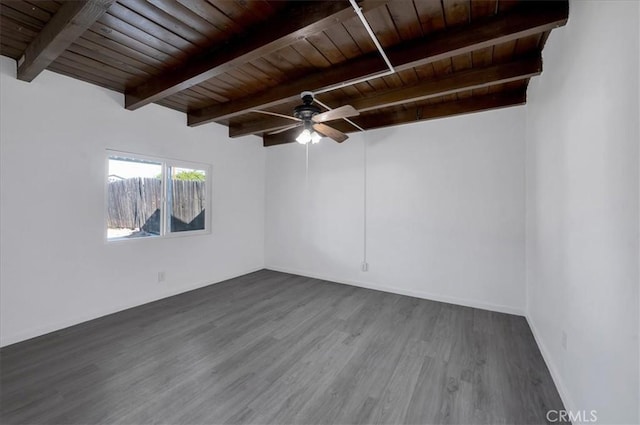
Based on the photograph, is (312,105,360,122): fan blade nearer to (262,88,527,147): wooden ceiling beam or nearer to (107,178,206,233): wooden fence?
(262,88,527,147): wooden ceiling beam

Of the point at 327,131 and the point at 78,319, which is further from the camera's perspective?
the point at 327,131

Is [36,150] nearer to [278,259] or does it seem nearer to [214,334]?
[214,334]

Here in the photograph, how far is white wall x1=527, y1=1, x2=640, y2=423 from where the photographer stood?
3.62ft

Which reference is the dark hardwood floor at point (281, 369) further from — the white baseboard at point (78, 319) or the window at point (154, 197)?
the window at point (154, 197)

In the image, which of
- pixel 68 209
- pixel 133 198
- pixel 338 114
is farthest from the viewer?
pixel 133 198

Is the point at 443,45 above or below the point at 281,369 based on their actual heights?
above

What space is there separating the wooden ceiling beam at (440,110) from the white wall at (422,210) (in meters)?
0.14

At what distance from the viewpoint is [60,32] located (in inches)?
75.5

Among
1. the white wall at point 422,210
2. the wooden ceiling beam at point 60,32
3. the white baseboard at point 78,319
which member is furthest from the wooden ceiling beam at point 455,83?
the white baseboard at point 78,319

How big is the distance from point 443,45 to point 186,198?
4.01 metres

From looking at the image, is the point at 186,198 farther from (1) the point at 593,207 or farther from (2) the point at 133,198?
(1) the point at 593,207

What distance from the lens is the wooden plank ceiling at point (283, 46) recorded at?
184 cm

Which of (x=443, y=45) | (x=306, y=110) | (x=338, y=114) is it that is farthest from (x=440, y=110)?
(x=306, y=110)

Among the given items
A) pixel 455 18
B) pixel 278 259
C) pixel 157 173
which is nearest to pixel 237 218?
pixel 278 259
